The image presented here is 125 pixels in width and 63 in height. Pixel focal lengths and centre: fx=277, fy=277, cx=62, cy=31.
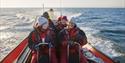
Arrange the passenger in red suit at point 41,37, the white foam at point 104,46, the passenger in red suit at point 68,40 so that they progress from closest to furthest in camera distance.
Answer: the passenger in red suit at point 41,37 → the passenger in red suit at point 68,40 → the white foam at point 104,46

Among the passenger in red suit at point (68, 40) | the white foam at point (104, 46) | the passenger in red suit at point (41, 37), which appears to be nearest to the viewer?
the passenger in red suit at point (41, 37)

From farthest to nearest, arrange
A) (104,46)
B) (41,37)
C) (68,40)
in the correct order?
(104,46) → (68,40) → (41,37)

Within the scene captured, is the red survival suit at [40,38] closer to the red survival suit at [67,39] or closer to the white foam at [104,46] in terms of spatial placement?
the red survival suit at [67,39]

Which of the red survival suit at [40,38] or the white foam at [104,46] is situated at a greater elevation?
the red survival suit at [40,38]

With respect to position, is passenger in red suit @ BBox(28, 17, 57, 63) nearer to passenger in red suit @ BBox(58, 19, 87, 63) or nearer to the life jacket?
the life jacket

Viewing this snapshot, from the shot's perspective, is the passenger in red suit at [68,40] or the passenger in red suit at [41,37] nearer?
the passenger in red suit at [41,37]

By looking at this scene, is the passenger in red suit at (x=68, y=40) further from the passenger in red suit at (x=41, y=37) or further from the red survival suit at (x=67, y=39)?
the passenger in red suit at (x=41, y=37)

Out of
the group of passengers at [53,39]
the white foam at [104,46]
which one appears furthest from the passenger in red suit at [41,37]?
the white foam at [104,46]

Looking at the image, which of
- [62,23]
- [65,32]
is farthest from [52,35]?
[62,23]

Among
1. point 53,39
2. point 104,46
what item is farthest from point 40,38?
point 104,46

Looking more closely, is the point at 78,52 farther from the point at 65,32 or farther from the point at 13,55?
the point at 13,55

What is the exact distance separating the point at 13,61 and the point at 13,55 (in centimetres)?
44

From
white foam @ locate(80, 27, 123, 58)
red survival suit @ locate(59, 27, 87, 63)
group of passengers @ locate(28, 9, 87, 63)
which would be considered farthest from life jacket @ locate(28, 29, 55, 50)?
white foam @ locate(80, 27, 123, 58)

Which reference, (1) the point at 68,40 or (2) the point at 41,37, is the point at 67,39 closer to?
(1) the point at 68,40
